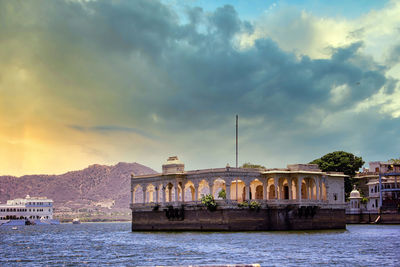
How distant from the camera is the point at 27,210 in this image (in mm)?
191625

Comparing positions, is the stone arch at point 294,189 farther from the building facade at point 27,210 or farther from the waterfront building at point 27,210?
the building facade at point 27,210

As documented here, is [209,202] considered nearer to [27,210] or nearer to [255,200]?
[255,200]

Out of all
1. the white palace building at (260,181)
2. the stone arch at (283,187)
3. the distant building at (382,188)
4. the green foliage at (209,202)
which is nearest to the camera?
the green foliage at (209,202)

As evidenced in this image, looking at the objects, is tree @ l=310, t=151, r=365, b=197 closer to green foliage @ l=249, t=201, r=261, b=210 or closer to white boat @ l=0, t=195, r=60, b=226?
green foliage @ l=249, t=201, r=261, b=210

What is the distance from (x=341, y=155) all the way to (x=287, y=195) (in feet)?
149

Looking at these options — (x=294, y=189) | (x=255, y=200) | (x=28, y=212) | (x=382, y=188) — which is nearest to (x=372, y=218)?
(x=382, y=188)

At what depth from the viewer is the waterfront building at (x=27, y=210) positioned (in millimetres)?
189125

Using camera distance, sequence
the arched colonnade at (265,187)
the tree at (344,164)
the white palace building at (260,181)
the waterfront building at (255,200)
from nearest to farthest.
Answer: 1. the waterfront building at (255,200)
2. the white palace building at (260,181)
3. the arched colonnade at (265,187)
4. the tree at (344,164)

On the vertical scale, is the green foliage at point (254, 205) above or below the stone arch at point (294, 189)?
below

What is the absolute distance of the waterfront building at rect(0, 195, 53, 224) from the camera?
18912 centimetres

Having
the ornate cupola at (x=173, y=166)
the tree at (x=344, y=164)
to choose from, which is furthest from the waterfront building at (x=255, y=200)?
the tree at (x=344, y=164)

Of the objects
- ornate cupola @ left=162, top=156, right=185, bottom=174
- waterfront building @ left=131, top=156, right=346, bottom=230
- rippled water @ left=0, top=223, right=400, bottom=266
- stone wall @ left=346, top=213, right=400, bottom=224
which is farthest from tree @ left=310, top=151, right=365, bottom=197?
rippled water @ left=0, top=223, right=400, bottom=266

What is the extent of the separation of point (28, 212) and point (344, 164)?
113m

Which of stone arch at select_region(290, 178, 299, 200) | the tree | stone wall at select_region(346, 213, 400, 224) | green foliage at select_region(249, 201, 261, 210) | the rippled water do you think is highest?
the tree
